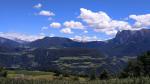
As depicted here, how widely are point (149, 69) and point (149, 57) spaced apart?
5269 millimetres

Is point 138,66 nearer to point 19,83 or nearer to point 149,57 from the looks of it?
point 149,57

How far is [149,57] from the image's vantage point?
10906 cm

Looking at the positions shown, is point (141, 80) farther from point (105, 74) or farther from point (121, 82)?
point (105, 74)

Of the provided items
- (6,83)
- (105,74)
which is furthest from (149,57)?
(6,83)

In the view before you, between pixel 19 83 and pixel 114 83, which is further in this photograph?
pixel 19 83

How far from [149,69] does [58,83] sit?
64.8 metres

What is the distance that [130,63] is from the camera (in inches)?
4350

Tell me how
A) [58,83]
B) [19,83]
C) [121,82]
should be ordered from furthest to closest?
[19,83], [58,83], [121,82]

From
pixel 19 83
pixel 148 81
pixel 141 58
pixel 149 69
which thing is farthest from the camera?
pixel 141 58

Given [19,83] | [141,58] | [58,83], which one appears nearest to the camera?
[58,83]

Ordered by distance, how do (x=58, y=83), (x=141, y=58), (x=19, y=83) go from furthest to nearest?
(x=141, y=58) < (x=19, y=83) < (x=58, y=83)

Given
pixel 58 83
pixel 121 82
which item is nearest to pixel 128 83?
pixel 121 82

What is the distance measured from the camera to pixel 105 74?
355 ft

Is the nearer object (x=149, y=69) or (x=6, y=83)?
(x=6, y=83)
